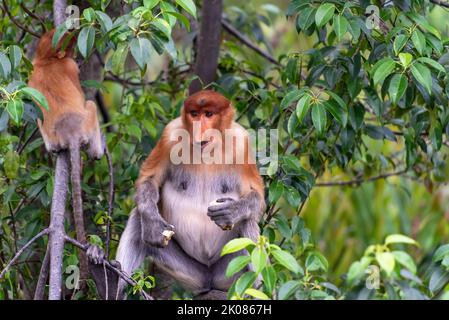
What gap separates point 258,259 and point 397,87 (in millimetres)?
1220

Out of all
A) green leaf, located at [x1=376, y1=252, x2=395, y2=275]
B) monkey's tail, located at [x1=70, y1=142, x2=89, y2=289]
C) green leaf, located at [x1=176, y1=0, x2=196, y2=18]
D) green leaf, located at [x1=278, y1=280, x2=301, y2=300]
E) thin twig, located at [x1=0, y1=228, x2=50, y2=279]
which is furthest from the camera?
monkey's tail, located at [x1=70, y1=142, x2=89, y2=289]

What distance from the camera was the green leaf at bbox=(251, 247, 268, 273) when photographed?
2.49 meters

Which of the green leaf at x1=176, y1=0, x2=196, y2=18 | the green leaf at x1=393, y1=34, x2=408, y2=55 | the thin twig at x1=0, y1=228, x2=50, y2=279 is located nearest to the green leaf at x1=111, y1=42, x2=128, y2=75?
the green leaf at x1=176, y1=0, x2=196, y2=18

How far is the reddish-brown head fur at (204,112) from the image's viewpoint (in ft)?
13.4

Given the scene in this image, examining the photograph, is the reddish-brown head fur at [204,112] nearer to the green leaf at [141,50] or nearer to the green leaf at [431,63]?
the green leaf at [141,50]

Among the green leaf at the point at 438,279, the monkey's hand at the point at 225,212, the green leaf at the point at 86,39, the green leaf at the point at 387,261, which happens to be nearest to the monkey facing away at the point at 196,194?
the monkey's hand at the point at 225,212

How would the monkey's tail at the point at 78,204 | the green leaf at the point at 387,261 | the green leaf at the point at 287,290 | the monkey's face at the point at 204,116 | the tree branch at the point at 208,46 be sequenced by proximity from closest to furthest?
the green leaf at the point at 387,261 < the green leaf at the point at 287,290 < the monkey's tail at the point at 78,204 < the monkey's face at the point at 204,116 < the tree branch at the point at 208,46

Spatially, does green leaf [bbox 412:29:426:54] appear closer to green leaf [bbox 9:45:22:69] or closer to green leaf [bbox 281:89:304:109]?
green leaf [bbox 281:89:304:109]

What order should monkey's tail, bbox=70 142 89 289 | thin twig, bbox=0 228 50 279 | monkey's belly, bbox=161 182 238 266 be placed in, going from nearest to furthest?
thin twig, bbox=0 228 50 279
monkey's tail, bbox=70 142 89 289
monkey's belly, bbox=161 182 238 266

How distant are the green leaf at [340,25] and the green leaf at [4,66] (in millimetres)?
1367

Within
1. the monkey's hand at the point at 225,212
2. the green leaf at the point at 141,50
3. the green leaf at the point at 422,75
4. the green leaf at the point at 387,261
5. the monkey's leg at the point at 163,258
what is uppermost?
the green leaf at the point at 141,50

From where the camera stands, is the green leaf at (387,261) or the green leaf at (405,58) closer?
the green leaf at (387,261)
